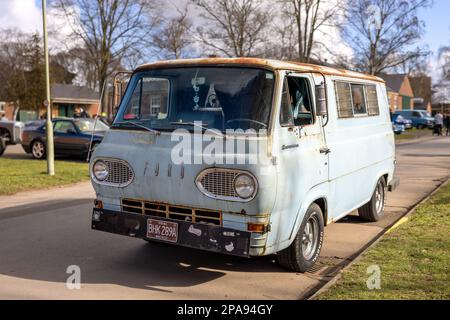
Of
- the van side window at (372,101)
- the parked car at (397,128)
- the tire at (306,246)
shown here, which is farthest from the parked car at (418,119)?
the tire at (306,246)

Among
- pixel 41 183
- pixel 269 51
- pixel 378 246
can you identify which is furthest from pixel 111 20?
pixel 378 246

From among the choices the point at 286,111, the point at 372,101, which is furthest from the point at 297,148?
the point at 372,101

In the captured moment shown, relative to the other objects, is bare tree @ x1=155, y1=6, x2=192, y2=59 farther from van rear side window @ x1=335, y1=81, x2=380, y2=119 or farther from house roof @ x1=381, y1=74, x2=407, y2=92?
Answer: house roof @ x1=381, y1=74, x2=407, y2=92

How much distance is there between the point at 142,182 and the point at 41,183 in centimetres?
769

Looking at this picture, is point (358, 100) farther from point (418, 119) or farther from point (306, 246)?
point (418, 119)

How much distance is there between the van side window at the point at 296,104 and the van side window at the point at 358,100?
1.57 m

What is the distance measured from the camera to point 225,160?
4.79 metres

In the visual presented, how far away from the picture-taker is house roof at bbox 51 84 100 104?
6294cm

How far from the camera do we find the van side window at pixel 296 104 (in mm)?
5215

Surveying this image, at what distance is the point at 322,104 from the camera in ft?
18.1


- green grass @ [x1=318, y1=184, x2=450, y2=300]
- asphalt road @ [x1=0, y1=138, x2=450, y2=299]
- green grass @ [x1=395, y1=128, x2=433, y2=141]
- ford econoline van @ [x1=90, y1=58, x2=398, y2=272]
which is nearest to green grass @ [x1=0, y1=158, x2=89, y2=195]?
asphalt road @ [x1=0, y1=138, x2=450, y2=299]

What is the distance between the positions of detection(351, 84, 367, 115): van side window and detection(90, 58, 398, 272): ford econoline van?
3.02ft

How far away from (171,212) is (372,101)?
4236 millimetres

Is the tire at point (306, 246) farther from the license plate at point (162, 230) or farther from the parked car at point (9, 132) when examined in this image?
the parked car at point (9, 132)
